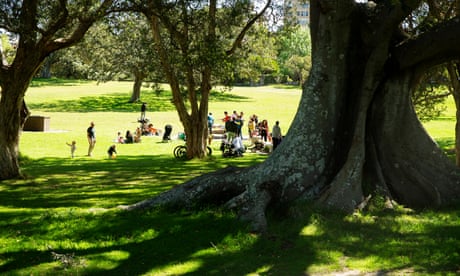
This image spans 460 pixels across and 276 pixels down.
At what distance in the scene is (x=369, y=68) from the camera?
10.3 metres

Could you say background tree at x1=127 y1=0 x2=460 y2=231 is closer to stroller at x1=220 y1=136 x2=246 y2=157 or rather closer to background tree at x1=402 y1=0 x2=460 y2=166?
background tree at x1=402 y1=0 x2=460 y2=166

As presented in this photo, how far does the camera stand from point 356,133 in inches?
397

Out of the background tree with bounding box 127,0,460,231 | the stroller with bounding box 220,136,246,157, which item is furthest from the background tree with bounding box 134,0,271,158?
the background tree with bounding box 127,0,460,231

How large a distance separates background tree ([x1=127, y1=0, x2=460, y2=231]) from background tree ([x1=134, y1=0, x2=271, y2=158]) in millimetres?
6566

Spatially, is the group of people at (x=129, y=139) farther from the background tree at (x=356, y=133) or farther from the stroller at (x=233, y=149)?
the background tree at (x=356, y=133)

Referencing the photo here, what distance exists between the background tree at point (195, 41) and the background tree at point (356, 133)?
6.57 metres

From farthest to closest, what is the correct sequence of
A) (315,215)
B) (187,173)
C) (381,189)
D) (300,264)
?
(187,173) → (381,189) → (315,215) → (300,264)

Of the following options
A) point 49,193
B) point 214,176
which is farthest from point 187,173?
point 214,176

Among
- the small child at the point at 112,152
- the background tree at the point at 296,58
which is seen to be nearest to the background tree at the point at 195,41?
the small child at the point at 112,152

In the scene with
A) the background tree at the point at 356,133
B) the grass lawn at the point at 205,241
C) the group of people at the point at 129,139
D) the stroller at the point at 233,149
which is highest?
the background tree at the point at 356,133

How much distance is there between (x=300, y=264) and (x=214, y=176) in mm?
3466

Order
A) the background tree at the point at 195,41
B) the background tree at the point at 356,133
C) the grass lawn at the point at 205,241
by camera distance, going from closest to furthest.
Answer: the grass lawn at the point at 205,241 → the background tree at the point at 356,133 → the background tree at the point at 195,41

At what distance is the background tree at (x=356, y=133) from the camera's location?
9.86 metres

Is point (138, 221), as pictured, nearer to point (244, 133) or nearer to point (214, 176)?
point (214, 176)
